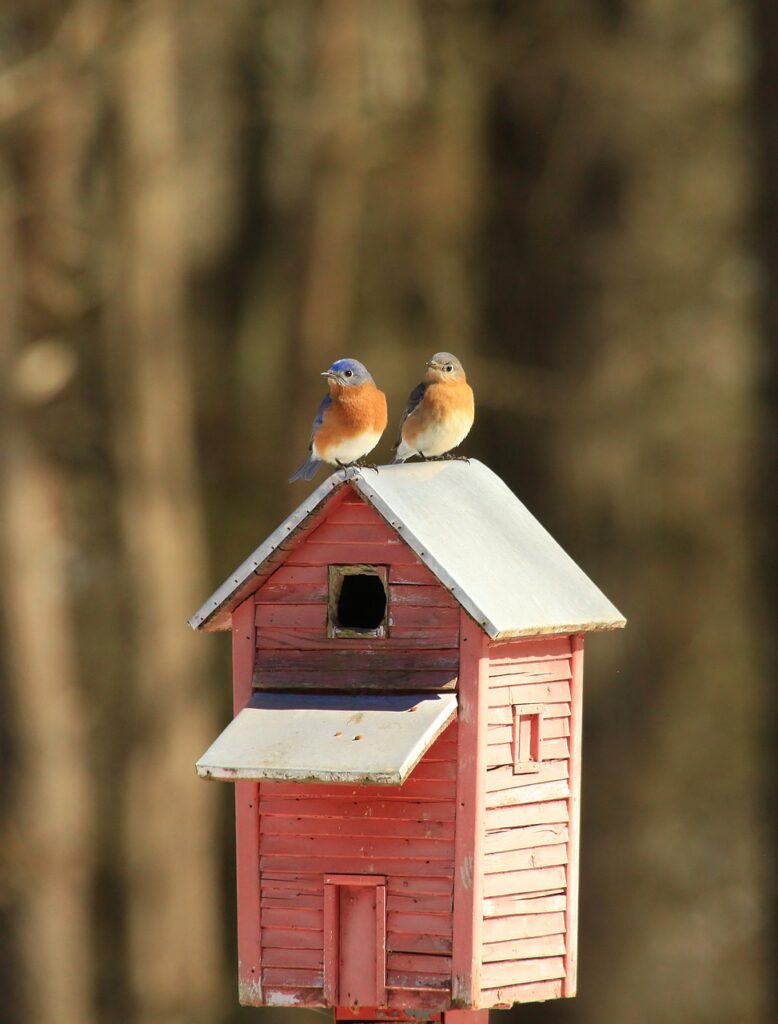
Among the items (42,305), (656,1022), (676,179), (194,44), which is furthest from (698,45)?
(656,1022)

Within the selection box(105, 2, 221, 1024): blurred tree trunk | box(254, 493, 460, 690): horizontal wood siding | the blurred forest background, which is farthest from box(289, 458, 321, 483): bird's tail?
box(105, 2, 221, 1024): blurred tree trunk

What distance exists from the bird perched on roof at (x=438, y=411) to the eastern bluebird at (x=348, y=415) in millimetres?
150

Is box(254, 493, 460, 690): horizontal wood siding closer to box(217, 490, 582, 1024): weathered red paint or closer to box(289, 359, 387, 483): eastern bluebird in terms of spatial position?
box(217, 490, 582, 1024): weathered red paint

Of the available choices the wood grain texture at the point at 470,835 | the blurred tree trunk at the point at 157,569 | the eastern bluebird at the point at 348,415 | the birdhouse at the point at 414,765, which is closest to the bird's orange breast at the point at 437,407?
the eastern bluebird at the point at 348,415

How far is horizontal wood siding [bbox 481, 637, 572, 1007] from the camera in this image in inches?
216

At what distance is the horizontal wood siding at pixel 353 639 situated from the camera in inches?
215

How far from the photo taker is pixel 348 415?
6.04 m

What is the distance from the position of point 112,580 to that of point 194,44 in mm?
3546

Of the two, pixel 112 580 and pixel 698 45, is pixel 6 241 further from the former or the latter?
pixel 698 45

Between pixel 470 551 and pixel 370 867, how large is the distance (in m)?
0.90

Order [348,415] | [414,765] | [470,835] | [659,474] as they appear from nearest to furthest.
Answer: [414,765] < [470,835] < [348,415] < [659,474]

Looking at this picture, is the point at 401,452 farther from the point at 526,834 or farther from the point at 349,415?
the point at 526,834

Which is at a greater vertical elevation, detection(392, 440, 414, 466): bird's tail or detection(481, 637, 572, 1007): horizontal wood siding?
detection(392, 440, 414, 466): bird's tail

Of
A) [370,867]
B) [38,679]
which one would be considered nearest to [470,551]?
[370,867]
